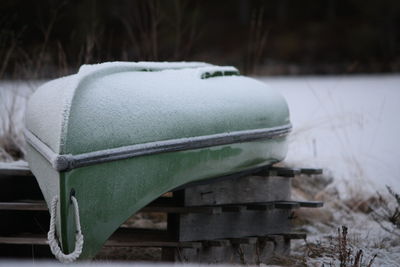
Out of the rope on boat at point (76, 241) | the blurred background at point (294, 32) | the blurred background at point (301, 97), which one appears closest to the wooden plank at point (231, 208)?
the blurred background at point (301, 97)

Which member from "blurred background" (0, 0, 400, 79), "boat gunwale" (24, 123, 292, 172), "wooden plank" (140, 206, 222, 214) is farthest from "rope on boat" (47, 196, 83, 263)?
"blurred background" (0, 0, 400, 79)

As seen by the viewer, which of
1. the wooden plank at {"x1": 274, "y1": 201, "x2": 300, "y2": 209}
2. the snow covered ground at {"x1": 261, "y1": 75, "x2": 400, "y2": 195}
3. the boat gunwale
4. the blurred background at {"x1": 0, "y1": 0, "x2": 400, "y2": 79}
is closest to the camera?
the boat gunwale

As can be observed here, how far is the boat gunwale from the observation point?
6.74 ft

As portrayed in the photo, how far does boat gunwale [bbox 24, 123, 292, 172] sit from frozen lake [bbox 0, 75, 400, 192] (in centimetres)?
173

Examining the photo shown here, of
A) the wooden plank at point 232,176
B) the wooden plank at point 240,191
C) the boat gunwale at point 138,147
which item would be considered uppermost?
the boat gunwale at point 138,147

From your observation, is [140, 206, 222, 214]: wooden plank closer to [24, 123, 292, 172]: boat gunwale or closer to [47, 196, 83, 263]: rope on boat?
[24, 123, 292, 172]: boat gunwale

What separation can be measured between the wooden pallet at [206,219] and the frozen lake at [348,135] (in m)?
1.33

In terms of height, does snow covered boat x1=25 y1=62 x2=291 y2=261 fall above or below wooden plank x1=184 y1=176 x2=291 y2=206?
above

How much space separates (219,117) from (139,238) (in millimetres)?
730

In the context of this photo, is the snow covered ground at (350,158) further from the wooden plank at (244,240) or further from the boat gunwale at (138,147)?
the boat gunwale at (138,147)

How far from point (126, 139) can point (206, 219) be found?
2.66 ft

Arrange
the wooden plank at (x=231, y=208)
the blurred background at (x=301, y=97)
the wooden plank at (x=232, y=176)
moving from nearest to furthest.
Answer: the wooden plank at (x=232, y=176) < the wooden plank at (x=231, y=208) < the blurred background at (x=301, y=97)

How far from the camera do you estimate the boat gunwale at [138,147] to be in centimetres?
205

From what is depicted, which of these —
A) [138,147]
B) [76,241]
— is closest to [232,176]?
[138,147]
